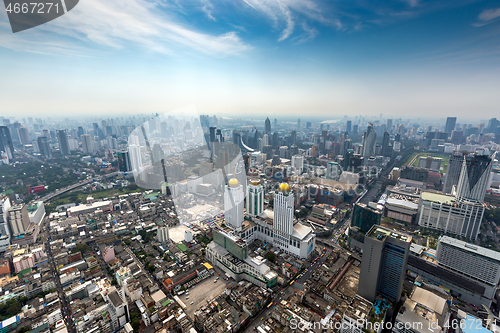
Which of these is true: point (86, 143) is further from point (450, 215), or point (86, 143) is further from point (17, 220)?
point (450, 215)

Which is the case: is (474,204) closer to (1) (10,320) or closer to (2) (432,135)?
(1) (10,320)

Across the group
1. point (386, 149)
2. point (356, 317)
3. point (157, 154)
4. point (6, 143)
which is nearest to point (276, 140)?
point (386, 149)

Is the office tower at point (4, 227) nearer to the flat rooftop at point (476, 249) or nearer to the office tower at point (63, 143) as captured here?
the office tower at point (63, 143)

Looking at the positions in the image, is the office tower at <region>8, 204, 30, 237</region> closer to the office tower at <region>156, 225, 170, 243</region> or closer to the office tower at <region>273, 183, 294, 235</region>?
the office tower at <region>156, 225, 170, 243</region>

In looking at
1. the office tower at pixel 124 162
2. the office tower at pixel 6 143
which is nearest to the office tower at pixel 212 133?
the office tower at pixel 124 162

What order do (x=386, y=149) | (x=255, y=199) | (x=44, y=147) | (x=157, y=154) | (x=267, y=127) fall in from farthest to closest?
(x=267, y=127), (x=386, y=149), (x=44, y=147), (x=157, y=154), (x=255, y=199)

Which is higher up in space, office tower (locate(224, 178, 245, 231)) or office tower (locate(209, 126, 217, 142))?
office tower (locate(209, 126, 217, 142))

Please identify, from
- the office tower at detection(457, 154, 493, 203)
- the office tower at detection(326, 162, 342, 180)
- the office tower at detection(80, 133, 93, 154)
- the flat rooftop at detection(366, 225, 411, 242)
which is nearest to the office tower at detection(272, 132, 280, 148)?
the office tower at detection(326, 162, 342, 180)
